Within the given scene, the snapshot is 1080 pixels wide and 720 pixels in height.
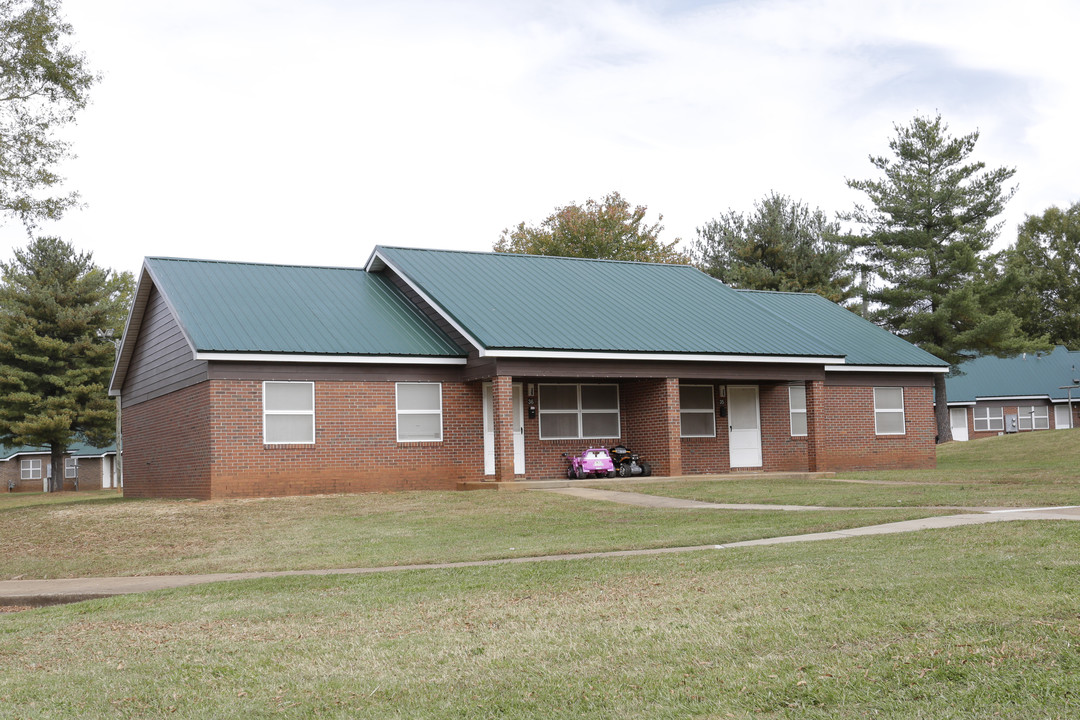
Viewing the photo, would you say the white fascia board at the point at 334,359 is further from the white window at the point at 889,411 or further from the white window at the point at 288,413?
the white window at the point at 889,411

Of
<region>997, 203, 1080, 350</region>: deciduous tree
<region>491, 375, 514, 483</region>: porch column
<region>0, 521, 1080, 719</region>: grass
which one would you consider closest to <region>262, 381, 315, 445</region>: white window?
<region>491, 375, 514, 483</region>: porch column

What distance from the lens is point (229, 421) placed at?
21766 mm

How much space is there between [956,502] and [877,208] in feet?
99.0

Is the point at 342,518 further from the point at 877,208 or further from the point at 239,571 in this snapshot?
the point at 877,208

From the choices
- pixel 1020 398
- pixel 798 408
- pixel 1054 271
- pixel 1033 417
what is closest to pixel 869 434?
pixel 798 408

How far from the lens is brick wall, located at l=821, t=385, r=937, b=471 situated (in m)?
29.0

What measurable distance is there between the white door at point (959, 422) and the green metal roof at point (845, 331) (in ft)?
88.1

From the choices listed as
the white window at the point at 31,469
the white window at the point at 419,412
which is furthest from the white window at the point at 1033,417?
the white window at the point at 31,469

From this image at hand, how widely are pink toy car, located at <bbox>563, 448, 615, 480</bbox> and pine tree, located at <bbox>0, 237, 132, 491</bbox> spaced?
31.0 metres

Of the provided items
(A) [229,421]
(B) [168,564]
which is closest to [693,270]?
(A) [229,421]

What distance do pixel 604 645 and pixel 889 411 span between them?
25267mm

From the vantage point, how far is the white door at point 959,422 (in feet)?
190

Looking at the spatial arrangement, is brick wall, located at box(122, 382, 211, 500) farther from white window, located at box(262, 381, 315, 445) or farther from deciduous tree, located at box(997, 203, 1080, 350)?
deciduous tree, located at box(997, 203, 1080, 350)

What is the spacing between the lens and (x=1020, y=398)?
5669 cm
